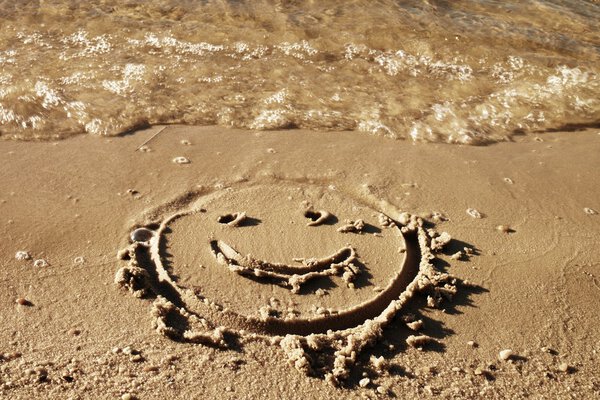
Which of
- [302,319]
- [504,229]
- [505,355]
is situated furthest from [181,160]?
[505,355]

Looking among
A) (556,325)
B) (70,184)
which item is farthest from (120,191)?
(556,325)

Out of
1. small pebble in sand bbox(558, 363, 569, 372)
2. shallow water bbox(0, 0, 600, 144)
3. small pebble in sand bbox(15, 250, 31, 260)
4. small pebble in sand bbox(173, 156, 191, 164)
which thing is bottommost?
small pebble in sand bbox(15, 250, 31, 260)

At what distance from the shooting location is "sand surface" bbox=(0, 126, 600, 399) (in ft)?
7.37

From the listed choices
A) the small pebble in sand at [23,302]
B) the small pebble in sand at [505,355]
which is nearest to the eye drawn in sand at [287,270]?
the small pebble in sand at [505,355]

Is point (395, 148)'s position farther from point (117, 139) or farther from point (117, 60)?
point (117, 60)

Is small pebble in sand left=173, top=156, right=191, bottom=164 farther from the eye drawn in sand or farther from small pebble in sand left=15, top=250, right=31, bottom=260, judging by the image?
small pebble in sand left=15, top=250, right=31, bottom=260

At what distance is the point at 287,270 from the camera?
2.78 m

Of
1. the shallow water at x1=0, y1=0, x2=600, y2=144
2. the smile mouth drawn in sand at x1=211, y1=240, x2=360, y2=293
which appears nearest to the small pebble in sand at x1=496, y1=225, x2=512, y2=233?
the smile mouth drawn in sand at x1=211, y1=240, x2=360, y2=293

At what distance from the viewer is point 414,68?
5.21m

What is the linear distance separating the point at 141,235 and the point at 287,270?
84 centimetres

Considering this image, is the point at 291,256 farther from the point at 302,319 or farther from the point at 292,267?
the point at 302,319

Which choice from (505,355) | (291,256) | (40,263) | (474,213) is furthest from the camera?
(474,213)

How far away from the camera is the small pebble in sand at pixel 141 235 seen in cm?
294

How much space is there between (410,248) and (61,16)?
4911 millimetres
